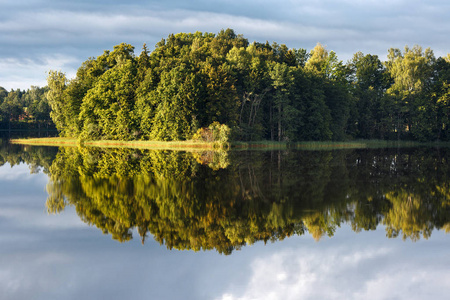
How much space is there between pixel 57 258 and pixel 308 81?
6953 centimetres

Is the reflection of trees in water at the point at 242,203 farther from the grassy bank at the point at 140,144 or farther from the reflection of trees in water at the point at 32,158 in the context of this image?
the grassy bank at the point at 140,144

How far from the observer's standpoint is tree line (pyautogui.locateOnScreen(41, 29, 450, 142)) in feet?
208

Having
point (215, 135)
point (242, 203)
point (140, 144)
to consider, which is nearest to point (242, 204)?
point (242, 203)

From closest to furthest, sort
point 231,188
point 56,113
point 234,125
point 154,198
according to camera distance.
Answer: point 154,198 → point 231,188 → point 234,125 → point 56,113

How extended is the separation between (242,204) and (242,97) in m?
55.9

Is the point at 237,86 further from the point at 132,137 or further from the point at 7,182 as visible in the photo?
the point at 7,182

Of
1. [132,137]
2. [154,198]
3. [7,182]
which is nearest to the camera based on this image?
[154,198]

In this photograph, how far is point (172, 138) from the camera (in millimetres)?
63250

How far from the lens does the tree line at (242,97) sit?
63.4 metres

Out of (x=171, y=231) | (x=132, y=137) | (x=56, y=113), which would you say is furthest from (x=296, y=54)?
(x=171, y=231)

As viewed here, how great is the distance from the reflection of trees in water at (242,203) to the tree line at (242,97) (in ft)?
122

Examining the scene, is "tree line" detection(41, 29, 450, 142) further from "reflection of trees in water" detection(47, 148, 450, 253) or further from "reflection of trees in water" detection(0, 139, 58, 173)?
"reflection of trees in water" detection(47, 148, 450, 253)

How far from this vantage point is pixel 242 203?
1659 cm

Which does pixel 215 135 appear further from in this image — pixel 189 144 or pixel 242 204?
pixel 242 204
